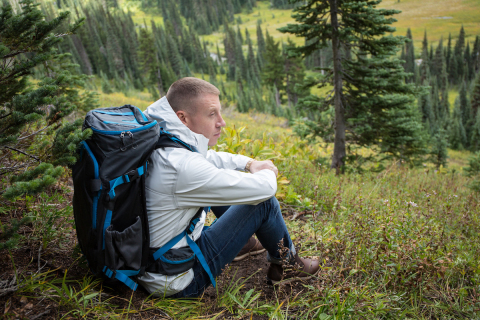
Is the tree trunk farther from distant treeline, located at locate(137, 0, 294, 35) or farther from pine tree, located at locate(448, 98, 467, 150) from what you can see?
distant treeline, located at locate(137, 0, 294, 35)

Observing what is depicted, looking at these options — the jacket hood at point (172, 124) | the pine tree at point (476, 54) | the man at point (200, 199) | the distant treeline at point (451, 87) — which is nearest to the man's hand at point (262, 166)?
the man at point (200, 199)

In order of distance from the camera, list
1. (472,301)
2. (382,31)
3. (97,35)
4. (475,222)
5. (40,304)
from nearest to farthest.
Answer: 1. (40,304)
2. (472,301)
3. (475,222)
4. (382,31)
5. (97,35)

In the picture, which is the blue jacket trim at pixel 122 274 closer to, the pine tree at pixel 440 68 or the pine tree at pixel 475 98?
the pine tree at pixel 475 98

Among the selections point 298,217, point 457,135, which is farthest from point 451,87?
point 298,217

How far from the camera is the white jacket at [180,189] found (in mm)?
1730

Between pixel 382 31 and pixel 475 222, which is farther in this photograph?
pixel 382 31

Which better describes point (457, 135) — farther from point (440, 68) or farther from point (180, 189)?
point (180, 189)

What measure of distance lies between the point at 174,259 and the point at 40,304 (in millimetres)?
815

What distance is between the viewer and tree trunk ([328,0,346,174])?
756 cm

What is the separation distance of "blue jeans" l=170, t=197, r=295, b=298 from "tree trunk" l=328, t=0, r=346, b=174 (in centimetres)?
608

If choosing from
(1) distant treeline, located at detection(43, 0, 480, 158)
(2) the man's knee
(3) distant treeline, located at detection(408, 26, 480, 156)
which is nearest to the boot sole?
(2) the man's knee

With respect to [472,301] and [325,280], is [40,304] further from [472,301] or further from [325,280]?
[472,301]

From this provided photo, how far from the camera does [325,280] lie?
2.19 meters

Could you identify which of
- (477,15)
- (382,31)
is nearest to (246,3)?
(477,15)
